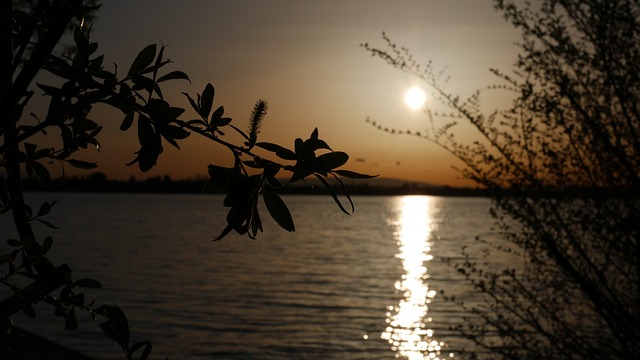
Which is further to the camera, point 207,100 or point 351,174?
point 207,100

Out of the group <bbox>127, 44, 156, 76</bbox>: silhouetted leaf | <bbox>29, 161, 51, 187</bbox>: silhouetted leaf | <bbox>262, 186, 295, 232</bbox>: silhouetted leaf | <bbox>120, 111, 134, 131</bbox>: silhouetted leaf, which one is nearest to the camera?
<bbox>262, 186, 295, 232</bbox>: silhouetted leaf

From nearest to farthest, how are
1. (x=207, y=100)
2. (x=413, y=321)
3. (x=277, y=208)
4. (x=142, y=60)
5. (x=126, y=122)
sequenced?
(x=277, y=208) < (x=207, y=100) < (x=142, y=60) < (x=126, y=122) < (x=413, y=321)

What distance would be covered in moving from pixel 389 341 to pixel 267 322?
14.8ft

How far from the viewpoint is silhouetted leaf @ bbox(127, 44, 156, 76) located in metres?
1.55

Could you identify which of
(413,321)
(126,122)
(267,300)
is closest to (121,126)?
(126,122)

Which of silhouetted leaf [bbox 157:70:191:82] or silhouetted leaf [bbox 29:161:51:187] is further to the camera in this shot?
silhouetted leaf [bbox 29:161:51:187]

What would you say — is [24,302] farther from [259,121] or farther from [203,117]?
[259,121]

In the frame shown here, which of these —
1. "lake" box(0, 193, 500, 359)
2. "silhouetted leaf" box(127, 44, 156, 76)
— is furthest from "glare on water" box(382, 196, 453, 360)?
"silhouetted leaf" box(127, 44, 156, 76)

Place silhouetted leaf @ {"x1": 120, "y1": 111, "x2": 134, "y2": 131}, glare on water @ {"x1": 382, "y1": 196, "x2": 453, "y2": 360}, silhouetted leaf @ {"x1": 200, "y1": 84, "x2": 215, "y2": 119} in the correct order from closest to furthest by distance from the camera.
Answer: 1. silhouetted leaf @ {"x1": 200, "y1": 84, "x2": 215, "y2": 119}
2. silhouetted leaf @ {"x1": 120, "y1": 111, "x2": 134, "y2": 131}
3. glare on water @ {"x1": 382, "y1": 196, "x2": 453, "y2": 360}

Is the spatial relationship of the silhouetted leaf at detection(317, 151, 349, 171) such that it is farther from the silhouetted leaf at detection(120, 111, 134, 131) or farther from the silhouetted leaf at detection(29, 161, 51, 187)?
the silhouetted leaf at detection(29, 161, 51, 187)

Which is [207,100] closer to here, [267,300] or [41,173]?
[41,173]

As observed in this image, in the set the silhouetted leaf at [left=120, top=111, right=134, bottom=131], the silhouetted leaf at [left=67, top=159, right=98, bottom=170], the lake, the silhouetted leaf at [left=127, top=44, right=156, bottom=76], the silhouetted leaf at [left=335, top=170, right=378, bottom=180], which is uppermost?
the silhouetted leaf at [left=127, top=44, right=156, bottom=76]

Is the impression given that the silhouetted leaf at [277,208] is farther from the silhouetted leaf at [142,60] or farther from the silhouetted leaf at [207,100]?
the silhouetted leaf at [142,60]

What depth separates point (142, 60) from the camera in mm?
1558
